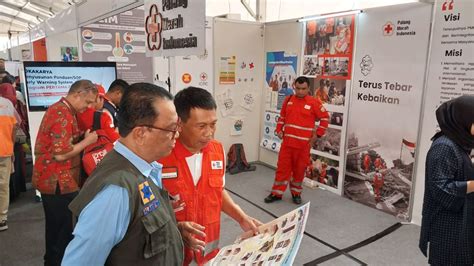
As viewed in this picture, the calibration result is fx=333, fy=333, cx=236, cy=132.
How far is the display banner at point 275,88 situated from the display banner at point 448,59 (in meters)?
1.97

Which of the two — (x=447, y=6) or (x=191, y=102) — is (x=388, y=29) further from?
(x=191, y=102)

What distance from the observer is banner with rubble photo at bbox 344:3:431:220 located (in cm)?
349

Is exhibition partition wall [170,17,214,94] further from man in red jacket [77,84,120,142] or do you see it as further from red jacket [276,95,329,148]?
man in red jacket [77,84,120,142]

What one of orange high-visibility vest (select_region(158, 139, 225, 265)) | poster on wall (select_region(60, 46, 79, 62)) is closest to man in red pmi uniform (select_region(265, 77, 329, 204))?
orange high-visibility vest (select_region(158, 139, 225, 265))

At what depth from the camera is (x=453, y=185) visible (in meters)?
1.61

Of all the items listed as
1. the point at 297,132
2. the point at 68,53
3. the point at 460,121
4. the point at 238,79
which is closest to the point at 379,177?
the point at 297,132

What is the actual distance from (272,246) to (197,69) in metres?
4.13

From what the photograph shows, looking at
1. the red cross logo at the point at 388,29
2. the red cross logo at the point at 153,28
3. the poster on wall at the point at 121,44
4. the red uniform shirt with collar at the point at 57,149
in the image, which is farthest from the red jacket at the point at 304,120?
the red uniform shirt with collar at the point at 57,149

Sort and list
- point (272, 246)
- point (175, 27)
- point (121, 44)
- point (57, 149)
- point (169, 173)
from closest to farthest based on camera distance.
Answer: point (272, 246)
point (169, 173)
point (175, 27)
point (57, 149)
point (121, 44)

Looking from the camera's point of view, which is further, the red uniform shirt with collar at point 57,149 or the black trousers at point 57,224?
the black trousers at point 57,224

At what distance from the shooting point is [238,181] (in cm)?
493

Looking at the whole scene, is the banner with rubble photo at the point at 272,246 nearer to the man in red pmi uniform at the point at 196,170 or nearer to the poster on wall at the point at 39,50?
the man in red pmi uniform at the point at 196,170

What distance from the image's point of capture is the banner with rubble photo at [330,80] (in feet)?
13.7

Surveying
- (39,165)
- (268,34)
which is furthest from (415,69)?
(39,165)
